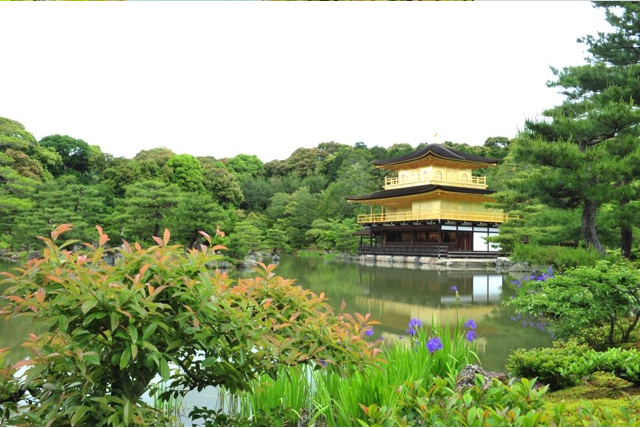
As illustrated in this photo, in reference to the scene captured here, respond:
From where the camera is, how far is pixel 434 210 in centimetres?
2192

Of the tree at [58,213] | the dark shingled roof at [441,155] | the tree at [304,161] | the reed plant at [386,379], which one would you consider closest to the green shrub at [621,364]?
the reed plant at [386,379]

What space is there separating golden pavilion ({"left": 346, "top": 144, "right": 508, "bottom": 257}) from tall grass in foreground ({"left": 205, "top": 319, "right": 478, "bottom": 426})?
56.2 feet

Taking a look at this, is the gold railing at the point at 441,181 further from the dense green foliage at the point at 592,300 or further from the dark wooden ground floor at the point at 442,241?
the dense green foliage at the point at 592,300

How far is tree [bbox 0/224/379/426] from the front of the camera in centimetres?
146

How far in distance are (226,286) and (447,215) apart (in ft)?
65.6

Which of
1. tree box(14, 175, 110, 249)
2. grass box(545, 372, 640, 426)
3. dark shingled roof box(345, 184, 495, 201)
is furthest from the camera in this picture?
dark shingled roof box(345, 184, 495, 201)

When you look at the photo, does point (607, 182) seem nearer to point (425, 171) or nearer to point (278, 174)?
point (425, 171)

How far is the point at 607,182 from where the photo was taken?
26.7ft

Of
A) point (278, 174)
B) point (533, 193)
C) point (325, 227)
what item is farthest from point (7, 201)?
point (278, 174)

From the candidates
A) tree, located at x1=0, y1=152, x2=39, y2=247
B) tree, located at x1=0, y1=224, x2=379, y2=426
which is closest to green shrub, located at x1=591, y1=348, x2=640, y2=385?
tree, located at x1=0, y1=224, x2=379, y2=426

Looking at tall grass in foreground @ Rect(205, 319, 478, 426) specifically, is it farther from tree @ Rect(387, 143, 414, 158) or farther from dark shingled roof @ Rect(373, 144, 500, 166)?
tree @ Rect(387, 143, 414, 158)

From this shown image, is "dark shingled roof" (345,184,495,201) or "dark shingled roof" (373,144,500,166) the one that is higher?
"dark shingled roof" (373,144,500,166)

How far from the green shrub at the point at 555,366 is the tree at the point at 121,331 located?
2009 mm

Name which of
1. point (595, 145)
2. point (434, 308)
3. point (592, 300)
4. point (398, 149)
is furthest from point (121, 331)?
point (398, 149)
